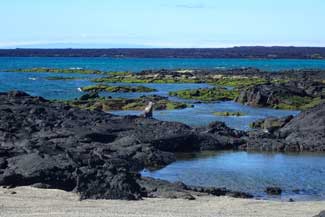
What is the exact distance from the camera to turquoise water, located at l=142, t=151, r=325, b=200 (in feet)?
96.3

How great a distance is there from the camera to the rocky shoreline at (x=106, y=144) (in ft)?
85.5

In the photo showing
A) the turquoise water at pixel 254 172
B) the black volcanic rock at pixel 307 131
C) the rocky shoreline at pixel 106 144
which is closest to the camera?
the rocky shoreline at pixel 106 144

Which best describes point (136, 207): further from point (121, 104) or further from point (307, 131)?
point (121, 104)

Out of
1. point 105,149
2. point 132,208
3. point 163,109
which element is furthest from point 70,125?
point 163,109

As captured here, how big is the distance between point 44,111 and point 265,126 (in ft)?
49.8

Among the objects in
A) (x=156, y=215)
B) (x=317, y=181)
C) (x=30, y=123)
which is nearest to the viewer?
(x=156, y=215)

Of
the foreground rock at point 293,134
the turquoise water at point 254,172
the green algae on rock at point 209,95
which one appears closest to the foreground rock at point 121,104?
the green algae on rock at point 209,95

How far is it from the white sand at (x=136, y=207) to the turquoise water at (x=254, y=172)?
379 centimetres

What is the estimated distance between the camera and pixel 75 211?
20953 millimetres

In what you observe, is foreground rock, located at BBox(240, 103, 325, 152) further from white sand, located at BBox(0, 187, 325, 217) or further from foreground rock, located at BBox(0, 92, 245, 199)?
white sand, located at BBox(0, 187, 325, 217)

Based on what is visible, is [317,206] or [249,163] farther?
[249,163]

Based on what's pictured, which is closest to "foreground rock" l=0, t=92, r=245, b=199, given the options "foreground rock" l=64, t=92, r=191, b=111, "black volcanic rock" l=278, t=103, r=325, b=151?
"black volcanic rock" l=278, t=103, r=325, b=151

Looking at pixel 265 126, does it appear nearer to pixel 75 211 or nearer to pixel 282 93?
pixel 282 93

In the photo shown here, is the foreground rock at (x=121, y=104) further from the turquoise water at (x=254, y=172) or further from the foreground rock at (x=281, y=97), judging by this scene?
the turquoise water at (x=254, y=172)
